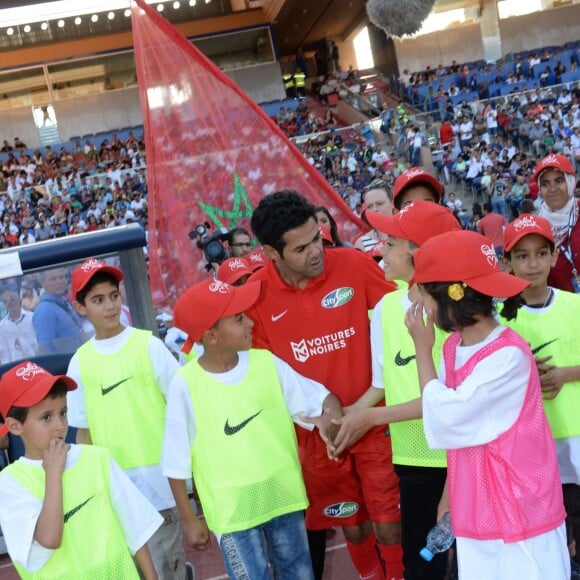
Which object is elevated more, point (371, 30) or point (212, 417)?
point (371, 30)

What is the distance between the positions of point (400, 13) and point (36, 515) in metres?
2.47

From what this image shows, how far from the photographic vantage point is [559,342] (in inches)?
133

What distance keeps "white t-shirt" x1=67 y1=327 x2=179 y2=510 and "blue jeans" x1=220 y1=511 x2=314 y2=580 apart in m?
0.67

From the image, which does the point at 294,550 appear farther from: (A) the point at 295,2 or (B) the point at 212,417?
(A) the point at 295,2

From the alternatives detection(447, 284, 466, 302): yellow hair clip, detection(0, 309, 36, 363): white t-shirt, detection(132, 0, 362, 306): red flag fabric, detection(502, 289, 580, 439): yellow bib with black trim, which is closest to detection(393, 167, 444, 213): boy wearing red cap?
detection(502, 289, 580, 439): yellow bib with black trim

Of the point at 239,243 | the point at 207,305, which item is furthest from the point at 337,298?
the point at 239,243

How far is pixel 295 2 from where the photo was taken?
33406 millimetres

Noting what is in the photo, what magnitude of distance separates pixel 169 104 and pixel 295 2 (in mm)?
28322

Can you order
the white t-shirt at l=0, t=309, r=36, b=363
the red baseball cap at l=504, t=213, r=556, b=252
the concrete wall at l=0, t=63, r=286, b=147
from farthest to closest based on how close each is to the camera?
the concrete wall at l=0, t=63, r=286, b=147 → the white t-shirt at l=0, t=309, r=36, b=363 → the red baseball cap at l=504, t=213, r=556, b=252

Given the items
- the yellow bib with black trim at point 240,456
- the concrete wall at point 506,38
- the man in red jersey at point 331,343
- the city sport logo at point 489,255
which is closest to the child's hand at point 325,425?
the yellow bib with black trim at point 240,456

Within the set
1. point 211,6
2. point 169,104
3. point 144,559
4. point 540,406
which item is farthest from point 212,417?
point 211,6

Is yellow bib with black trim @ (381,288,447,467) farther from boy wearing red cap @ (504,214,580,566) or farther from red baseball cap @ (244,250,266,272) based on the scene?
red baseball cap @ (244,250,266,272)

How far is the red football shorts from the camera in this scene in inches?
145

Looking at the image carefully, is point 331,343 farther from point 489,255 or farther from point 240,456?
point 489,255
